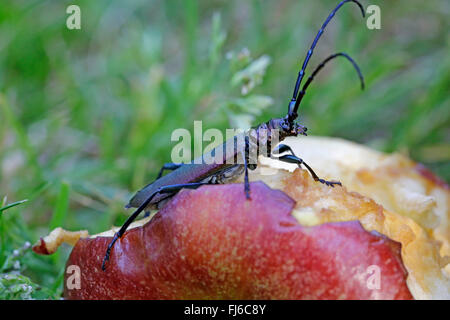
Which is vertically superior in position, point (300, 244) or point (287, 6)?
point (287, 6)

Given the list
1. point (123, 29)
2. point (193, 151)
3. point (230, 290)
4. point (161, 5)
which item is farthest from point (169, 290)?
point (161, 5)

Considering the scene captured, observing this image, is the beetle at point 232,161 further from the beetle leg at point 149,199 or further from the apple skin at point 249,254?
the apple skin at point 249,254

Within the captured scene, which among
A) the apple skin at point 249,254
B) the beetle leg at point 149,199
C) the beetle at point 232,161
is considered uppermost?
the beetle at point 232,161

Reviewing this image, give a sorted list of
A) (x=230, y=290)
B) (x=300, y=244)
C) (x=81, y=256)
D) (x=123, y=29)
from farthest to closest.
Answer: (x=123, y=29) → (x=81, y=256) → (x=230, y=290) → (x=300, y=244)

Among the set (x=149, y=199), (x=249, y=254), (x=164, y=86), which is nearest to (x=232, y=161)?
(x=149, y=199)

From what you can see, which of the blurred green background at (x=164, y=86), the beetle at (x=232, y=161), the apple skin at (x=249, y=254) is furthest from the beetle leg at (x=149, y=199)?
the blurred green background at (x=164, y=86)

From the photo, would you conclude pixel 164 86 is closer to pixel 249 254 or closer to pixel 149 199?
pixel 149 199

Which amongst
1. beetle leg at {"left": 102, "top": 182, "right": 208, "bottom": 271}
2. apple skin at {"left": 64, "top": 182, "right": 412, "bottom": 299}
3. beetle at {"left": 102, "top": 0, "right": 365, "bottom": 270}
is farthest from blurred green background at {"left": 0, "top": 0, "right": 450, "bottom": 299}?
apple skin at {"left": 64, "top": 182, "right": 412, "bottom": 299}
